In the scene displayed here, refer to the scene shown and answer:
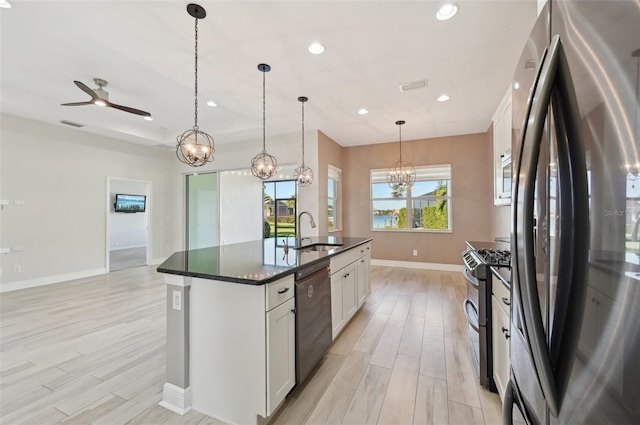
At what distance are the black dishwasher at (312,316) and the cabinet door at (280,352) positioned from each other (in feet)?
0.20

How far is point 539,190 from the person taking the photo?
69 centimetres

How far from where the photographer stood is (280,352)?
1.72 metres

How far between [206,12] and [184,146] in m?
1.16

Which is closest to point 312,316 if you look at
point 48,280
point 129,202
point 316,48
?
point 316,48

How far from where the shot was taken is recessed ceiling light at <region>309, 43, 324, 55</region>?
8.93 feet

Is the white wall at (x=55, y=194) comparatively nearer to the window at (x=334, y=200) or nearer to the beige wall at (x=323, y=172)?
the beige wall at (x=323, y=172)

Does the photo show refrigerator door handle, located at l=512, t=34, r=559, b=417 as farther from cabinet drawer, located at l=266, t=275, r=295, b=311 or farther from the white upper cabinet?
the white upper cabinet

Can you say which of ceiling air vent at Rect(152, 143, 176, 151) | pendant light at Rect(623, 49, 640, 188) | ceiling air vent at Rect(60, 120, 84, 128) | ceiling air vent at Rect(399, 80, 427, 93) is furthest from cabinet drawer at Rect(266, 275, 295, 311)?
ceiling air vent at Rect(152, 143, 176, 151)

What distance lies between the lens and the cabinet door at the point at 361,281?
11.0 feet

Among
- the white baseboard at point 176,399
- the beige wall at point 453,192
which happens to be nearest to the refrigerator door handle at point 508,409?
the white baseboard at point 176,399

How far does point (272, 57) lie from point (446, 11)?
172 cm

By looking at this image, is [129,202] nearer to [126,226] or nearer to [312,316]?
[126,226]

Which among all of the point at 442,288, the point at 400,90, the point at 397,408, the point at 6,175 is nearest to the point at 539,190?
the point at 397,408

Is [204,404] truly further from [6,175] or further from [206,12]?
[6,175]
